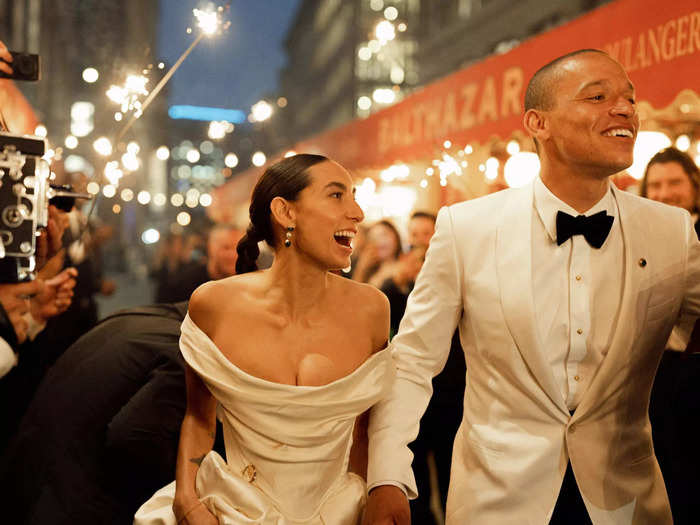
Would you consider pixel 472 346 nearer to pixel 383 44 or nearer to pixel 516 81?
pixel 516 81

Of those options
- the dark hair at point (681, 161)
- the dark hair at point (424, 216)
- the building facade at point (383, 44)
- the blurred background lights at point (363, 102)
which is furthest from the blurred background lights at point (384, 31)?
the blurred background lights at point (363, 102)

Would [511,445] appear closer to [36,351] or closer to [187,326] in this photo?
[187,326]

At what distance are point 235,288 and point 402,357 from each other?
2.14 feet

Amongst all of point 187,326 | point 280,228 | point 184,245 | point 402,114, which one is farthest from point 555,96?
point 184,245

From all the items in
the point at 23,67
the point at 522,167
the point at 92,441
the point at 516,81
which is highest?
the point at 516,81

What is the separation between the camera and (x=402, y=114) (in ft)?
29.5

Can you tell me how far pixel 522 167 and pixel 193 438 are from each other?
421cm

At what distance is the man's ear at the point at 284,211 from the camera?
246 centimetres

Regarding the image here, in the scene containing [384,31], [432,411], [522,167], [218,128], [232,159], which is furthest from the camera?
[232,159]

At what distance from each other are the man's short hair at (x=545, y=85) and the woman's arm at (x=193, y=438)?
153cm

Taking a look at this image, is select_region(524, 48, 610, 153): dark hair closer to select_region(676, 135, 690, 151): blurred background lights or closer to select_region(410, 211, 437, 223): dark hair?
select_region(410, 211, 437, 223): dark hair

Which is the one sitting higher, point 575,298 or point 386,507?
point 575,298

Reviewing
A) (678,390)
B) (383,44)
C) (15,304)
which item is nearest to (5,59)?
(15,304)

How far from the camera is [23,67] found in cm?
261
